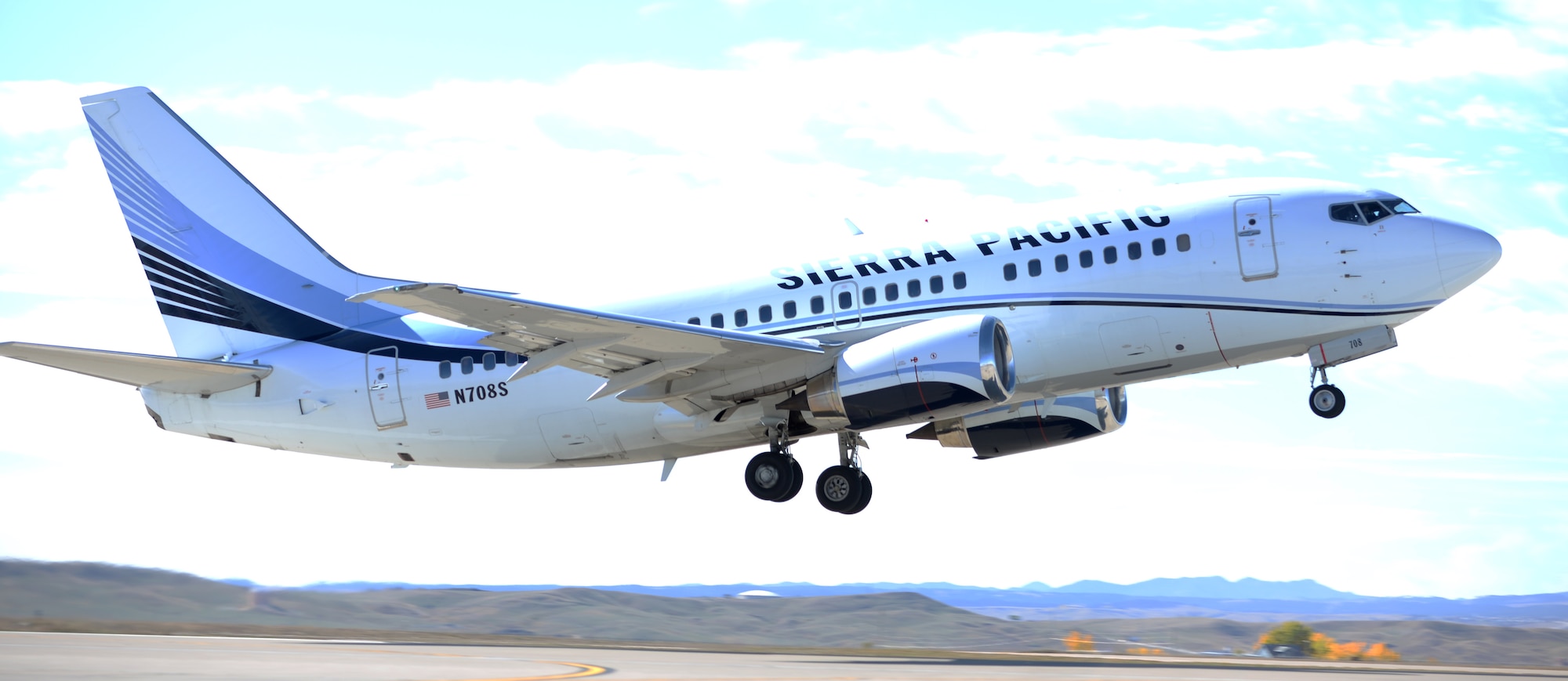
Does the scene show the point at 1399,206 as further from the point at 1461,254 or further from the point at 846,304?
the point at 846,304

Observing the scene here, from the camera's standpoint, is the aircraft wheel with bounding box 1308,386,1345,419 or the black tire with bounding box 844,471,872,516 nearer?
the aircraft wheel with bounding box 1308,386,1345,419

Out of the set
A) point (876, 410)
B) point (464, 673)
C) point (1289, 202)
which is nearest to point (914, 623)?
point (876, 410)

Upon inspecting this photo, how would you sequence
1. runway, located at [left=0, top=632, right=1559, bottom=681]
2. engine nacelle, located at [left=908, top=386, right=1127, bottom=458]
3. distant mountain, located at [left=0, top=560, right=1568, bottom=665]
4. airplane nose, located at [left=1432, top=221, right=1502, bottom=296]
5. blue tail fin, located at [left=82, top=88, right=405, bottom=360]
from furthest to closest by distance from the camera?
blue tail fin, located at [left=82, top=88, right=405, bottom=360]
engine nacelle, located at [left=908, top=386, right=1127, bottom=458]
distant mountain, located at [left=0, top=560, right=1568, bottom=665]
airplane nose, located at [left=1432, top=221, right=1502, bottom=296]
runway, located at [left=0, top=632, right=1559, bottom=681]

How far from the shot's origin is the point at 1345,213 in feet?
74.0

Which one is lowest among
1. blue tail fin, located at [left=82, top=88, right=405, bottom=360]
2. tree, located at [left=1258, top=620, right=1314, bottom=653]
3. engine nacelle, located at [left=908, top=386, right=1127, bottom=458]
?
tree, located at [left=1258, top=620, right=1314, bottom=653]

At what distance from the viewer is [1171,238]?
75.4ft

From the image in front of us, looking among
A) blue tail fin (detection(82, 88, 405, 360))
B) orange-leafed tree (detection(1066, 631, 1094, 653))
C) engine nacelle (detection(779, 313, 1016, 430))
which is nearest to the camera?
engine nacelle (detection(779, 313, 1016, 430))

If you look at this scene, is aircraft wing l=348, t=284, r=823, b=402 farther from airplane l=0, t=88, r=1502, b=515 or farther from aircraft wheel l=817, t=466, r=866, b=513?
aircraft wheel l=817, t=466, r=866, b=513

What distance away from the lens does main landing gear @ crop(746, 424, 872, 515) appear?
25.8 m

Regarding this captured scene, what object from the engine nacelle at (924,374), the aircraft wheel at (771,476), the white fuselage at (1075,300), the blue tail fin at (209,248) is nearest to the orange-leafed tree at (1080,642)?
the white fuselage at (1075,300)

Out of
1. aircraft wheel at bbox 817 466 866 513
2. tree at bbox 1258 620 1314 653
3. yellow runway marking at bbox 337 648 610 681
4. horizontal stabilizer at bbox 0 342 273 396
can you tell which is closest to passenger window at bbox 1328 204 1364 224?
aircraft wheel at bbox 817 466 866 513

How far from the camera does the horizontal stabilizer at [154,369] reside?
25.0 meters

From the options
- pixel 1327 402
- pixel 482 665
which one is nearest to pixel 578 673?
pixel 482 665

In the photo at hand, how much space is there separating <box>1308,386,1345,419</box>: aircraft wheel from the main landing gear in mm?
8729
